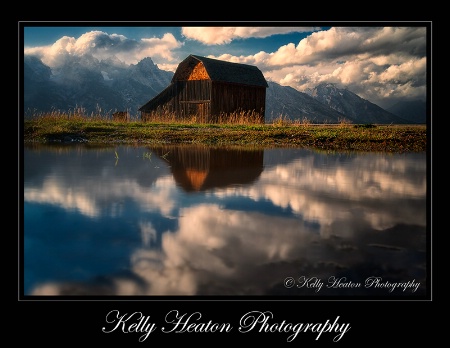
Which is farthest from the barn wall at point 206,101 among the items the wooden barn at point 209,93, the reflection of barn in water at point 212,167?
the reflection of barn in water at point 212,167

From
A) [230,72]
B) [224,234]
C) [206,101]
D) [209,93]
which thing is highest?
[230,72]

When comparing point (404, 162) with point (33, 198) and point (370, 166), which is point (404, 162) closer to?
point (370, 166)

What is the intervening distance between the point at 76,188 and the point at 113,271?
9.90ft

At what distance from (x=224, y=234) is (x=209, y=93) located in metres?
26.6

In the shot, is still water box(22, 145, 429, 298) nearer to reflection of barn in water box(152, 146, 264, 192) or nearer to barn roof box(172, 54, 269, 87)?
reflection of barn in water box(152, 146, 264, 192)

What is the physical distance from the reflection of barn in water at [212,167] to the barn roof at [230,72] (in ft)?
63.4

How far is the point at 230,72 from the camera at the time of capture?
31.0 meters

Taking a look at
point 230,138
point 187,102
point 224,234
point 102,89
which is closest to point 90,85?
point 102,89

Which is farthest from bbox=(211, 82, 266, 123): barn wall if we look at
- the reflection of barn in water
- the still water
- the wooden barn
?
the still water

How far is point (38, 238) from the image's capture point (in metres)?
3.99

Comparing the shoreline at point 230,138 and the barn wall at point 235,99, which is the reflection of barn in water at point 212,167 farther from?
the barn wall at point 235,99

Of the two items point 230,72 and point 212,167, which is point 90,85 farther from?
point 212,167

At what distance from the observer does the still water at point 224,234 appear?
321 centimetres

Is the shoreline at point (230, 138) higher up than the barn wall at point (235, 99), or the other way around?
the barn wall at point (235, 99)
